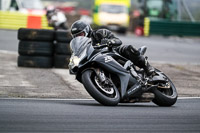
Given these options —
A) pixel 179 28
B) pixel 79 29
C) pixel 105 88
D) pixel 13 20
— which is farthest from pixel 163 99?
pixel 179 28

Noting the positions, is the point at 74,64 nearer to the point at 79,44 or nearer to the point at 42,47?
the point at 79,44

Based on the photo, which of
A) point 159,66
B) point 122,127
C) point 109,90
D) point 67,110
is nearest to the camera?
point 122,127

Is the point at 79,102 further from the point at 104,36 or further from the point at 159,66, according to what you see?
the point at 159,66

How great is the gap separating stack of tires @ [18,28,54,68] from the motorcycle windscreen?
6139 millimetres

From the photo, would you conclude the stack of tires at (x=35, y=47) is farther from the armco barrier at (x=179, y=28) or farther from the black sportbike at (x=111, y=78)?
the armco barrier at (x=179, y=28)

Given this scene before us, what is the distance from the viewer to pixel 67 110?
7801 mm

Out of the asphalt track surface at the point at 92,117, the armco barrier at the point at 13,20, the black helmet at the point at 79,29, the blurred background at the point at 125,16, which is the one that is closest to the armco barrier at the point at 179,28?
the blurred background at the point at 125,16

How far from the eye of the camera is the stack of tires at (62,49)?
48.0 ft

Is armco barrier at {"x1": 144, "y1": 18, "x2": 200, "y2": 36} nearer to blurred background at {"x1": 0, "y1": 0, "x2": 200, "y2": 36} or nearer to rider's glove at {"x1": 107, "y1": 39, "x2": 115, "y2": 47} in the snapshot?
blurred background at {"x1": 0, "y1": 0, "x2": 200, "y2": 36}

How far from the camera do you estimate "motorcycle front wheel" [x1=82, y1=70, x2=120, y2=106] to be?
809cm

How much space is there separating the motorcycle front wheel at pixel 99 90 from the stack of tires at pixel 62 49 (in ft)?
20.9

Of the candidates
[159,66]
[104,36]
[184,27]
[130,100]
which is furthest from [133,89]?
[184,27]

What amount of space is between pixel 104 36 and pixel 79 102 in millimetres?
1091

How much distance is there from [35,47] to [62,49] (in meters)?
0.63
